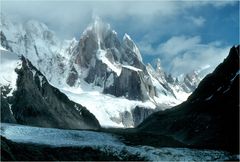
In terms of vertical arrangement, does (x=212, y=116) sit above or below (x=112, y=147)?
above

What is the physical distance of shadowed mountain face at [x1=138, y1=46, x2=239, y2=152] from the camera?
93.8 meters

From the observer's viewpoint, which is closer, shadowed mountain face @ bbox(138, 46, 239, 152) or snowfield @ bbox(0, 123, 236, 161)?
snowfield @ bbox(0, 123, 236, 161)

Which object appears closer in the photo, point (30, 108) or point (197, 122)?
point (197, 122)

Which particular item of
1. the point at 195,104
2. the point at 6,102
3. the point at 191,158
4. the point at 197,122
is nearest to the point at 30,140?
the point at 191,158

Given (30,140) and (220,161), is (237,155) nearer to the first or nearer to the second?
(220,161)

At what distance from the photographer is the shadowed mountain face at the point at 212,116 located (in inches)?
3694

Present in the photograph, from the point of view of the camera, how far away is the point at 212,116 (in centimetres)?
11431

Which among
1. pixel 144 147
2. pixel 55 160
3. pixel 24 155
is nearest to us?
pixel 24 155

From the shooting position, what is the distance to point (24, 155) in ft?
176

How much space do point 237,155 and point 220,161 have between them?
3.81 metres

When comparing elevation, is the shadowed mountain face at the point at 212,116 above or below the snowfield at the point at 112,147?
above

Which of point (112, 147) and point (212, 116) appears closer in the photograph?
point (112, 147)

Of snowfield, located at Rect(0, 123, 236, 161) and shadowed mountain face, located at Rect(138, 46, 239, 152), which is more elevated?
shadowed mountain face, located at Rect(138, 46, 239, 152)

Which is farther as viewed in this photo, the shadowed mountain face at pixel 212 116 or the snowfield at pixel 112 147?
the shadowed mountain face at pixel 212 116
